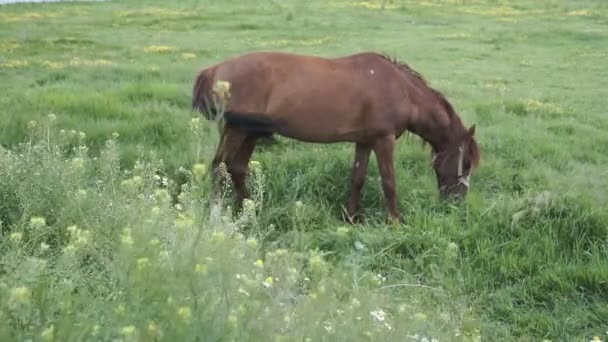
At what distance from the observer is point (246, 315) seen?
2855 millimetres

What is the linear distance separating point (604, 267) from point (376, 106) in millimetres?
2435

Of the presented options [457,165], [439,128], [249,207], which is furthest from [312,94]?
[249,207]

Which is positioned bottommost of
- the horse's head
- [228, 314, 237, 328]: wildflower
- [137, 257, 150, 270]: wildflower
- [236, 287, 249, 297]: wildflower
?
the horse's head

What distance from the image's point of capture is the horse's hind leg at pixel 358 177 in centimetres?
745

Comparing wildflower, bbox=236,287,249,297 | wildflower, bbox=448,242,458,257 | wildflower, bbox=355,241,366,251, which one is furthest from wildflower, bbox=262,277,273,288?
wildflower, bbox=355,241,366,251

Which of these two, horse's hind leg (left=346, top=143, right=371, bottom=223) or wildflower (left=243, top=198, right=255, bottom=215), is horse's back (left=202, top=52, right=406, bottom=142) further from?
wildflower (left=243, top=198, right=255, bottom=215)

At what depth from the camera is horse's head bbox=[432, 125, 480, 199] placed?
24.8 feet

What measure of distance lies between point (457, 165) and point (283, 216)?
180cm

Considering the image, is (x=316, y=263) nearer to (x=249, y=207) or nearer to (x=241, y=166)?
(x=249, y=207)

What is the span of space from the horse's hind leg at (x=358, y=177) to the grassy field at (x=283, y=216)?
201 millimetres

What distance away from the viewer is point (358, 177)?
745 centimetres

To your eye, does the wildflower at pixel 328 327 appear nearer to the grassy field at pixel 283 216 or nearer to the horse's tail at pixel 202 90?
the grassy field at pixel 283 216

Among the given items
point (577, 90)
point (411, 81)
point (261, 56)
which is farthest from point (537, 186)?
point (577, 90)

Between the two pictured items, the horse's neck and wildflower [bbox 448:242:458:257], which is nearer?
wildflower [bbox 448:242:458:257]
